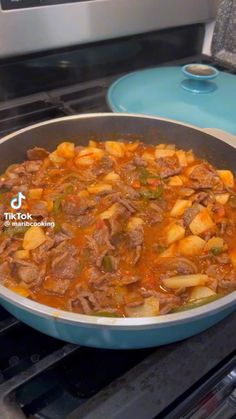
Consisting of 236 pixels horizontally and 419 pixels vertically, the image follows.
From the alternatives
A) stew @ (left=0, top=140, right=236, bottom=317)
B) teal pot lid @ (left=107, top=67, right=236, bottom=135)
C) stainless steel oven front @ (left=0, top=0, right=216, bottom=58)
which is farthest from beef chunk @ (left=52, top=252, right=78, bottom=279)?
stainless steel oven front @ (left=0, top=0, right=216, bottom=58)

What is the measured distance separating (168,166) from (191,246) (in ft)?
1.34

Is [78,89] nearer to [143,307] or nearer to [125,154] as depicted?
[125,154]

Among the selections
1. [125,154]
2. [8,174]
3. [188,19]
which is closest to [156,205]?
[125,154]

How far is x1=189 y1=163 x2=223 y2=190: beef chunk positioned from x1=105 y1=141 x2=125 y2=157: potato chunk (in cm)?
28

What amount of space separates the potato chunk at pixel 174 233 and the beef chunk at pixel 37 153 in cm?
51

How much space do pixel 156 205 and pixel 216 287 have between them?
0.37m

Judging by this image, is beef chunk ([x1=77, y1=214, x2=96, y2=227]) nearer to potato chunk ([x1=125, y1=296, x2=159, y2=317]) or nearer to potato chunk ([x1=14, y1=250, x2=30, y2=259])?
potato chunk ([x1=14, y1=250, x2=30, y2=259])

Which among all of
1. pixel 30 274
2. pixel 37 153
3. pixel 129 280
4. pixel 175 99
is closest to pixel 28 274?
pixel 30 274

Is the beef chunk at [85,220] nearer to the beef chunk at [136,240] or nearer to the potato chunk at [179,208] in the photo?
the beef chunk at [136,240]

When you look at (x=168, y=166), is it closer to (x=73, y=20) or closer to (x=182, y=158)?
(x=182, y=158)

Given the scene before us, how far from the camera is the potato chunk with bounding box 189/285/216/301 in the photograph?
0.95 metres

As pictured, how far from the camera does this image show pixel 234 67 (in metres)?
2.08

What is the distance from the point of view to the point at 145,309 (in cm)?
91

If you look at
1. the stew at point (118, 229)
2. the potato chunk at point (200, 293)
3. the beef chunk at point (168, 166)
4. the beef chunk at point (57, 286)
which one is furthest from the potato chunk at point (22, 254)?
the beef chunk at point (168, 166)
